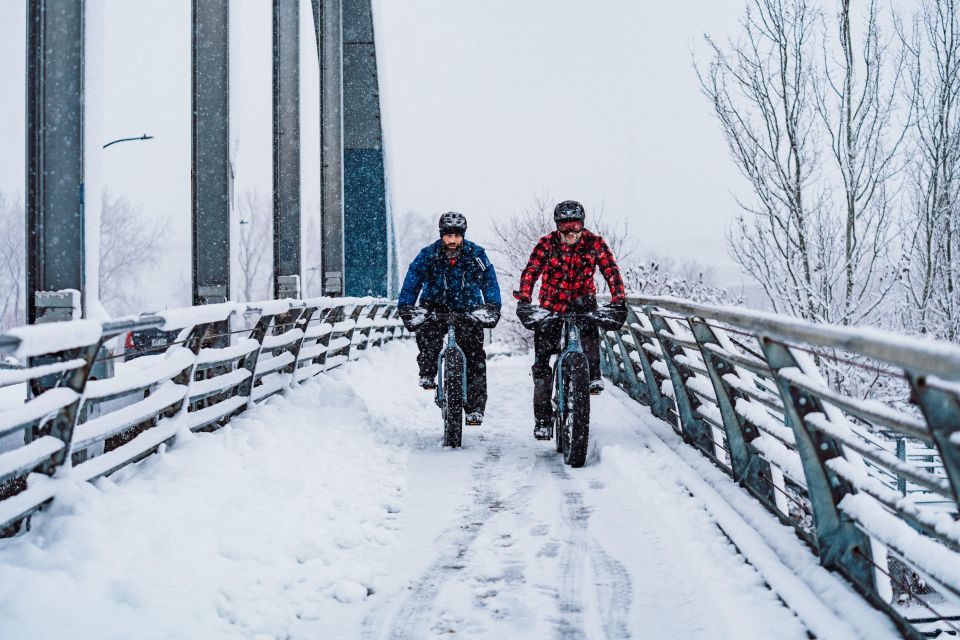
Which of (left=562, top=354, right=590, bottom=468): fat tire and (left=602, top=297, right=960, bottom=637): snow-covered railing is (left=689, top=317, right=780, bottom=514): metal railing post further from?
(left=562, top=354, right=590, bottom=468): fat tire

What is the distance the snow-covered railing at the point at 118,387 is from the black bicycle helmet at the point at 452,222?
150cm

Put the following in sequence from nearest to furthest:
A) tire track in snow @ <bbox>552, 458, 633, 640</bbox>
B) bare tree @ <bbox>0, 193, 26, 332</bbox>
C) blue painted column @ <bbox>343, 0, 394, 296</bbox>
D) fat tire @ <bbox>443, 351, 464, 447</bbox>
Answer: tire track in snow @ <bbox>552, 458, 633, 640</bbox> → fat tire @ <bbox>443, 351, 464, 447</bbox> → blue painted column @ <bbox>343, 0, 394, 296</bbox> → bare tree @ <bbox>0, 193, 26, 332</bbox>

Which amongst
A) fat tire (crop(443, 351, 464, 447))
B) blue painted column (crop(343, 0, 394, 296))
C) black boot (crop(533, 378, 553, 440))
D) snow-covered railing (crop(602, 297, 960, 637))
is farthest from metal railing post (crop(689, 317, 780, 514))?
blue painted column (crop(343, 0, 394, 296))

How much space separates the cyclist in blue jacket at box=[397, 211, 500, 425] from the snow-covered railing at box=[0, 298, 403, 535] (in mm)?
1193

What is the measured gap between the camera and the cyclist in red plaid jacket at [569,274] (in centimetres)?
655

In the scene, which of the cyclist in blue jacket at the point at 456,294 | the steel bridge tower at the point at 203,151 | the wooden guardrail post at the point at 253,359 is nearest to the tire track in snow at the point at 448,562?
the cyclist in blue jacket at the point at 456,294

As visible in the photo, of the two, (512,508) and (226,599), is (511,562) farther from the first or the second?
(226,599)

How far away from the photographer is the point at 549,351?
6750 millimetres

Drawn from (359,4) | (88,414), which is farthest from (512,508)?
(359,4)

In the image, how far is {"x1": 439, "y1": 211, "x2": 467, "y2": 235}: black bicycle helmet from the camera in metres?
6.95

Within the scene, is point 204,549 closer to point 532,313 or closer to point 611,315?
point 532,313

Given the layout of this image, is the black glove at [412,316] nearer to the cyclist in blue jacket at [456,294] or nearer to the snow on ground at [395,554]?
the cyclist in blue jacket at [456,294]

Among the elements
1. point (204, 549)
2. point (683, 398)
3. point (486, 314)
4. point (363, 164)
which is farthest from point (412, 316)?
point (363, 164)

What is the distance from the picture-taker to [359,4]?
62.1ft
